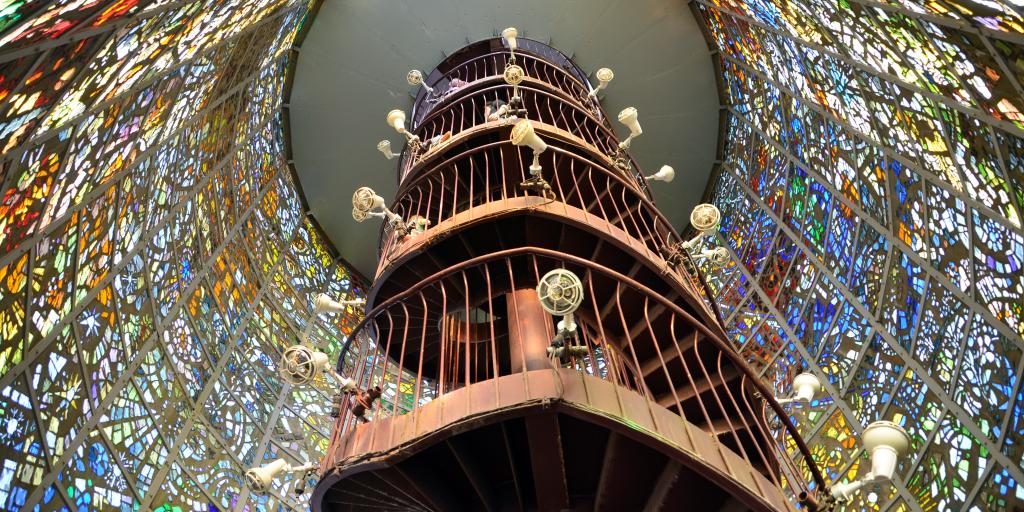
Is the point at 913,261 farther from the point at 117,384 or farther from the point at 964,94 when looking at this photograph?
the point at 117,384

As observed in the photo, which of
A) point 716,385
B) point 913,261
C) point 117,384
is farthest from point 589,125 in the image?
point 117,384

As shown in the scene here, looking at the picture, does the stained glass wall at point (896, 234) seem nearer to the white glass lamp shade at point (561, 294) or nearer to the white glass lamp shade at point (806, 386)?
the white glass lamp shade at point (806, 386)

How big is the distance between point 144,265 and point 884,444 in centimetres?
860

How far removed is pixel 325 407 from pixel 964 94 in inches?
398

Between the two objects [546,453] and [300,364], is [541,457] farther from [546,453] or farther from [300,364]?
[300,364]

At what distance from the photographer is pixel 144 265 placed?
29.8ft

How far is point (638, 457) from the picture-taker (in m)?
4.50

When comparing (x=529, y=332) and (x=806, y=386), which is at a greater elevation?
(x=529, y=332)

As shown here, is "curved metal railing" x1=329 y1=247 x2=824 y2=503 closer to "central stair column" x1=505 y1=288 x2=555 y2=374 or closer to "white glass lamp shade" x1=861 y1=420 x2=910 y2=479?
"central stair column" x1=505 y1=288 x2=555 y2=374

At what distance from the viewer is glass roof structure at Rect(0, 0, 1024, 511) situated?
6242 millimetres

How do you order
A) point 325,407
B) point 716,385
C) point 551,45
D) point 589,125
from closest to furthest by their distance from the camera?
point 716,385 < point 589,125 < point 325,407 < point 551,45

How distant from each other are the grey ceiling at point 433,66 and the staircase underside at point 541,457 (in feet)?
37.2

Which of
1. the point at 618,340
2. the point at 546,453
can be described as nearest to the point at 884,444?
the point at 546,453

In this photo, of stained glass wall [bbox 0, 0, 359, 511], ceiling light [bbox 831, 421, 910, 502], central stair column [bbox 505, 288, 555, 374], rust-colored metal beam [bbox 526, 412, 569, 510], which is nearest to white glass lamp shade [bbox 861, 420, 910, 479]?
ceiling light [bbox 831, 421, 910, 502]
